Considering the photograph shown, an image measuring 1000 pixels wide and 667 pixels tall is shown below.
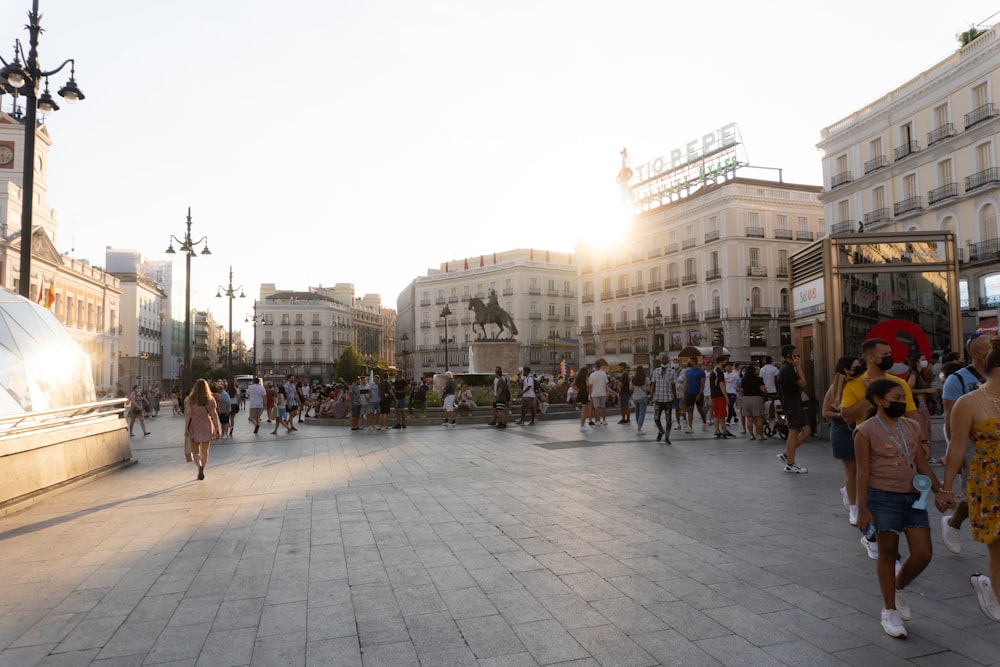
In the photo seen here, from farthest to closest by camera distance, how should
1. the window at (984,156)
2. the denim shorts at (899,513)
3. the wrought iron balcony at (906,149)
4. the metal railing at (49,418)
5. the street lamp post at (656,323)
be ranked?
the street lamp post at (656,323) < the wrought iron balcony at (906,149) < the window at (984,156) < the metal railing at (49,418) < the denim shorts at (899,513)

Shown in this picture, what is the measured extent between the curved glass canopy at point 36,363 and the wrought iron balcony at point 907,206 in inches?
1369

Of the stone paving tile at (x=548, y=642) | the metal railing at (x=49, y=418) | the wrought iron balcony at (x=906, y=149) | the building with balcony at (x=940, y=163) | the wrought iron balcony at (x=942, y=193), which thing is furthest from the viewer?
the wrought iron balcony at (x=906, y=149)

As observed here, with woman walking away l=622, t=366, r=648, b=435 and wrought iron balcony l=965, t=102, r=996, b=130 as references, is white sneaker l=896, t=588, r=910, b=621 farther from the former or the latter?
wrought iron balcony l=965, t=102, r=996, b=130

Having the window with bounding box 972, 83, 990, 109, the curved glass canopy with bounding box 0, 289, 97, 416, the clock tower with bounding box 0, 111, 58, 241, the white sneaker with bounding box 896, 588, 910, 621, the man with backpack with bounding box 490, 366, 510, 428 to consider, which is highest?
the clock tower with bounding box 0, 111, 58, 241

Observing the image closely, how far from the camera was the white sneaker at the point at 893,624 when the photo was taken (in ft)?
11.2

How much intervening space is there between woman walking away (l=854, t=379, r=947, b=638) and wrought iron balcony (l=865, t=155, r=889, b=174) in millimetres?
35417

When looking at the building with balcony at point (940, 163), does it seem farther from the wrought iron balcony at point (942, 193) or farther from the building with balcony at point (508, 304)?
the building with balcony at point (508, 304)

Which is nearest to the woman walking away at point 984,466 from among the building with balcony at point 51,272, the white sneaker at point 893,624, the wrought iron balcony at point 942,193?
the white sneaker at point 893,624

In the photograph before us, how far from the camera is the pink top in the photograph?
3.53 meters

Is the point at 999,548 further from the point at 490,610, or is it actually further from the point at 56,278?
the point at 56,278

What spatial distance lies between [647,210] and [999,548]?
55.7 m

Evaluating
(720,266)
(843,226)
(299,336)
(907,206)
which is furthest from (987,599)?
(299,336)

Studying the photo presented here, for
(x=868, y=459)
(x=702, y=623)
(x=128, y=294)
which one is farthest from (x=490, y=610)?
(x=128, y=294)

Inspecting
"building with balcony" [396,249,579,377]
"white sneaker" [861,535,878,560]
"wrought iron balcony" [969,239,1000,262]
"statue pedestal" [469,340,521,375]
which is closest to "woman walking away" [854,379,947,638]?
"white sneaker" [861,535,878,560]
